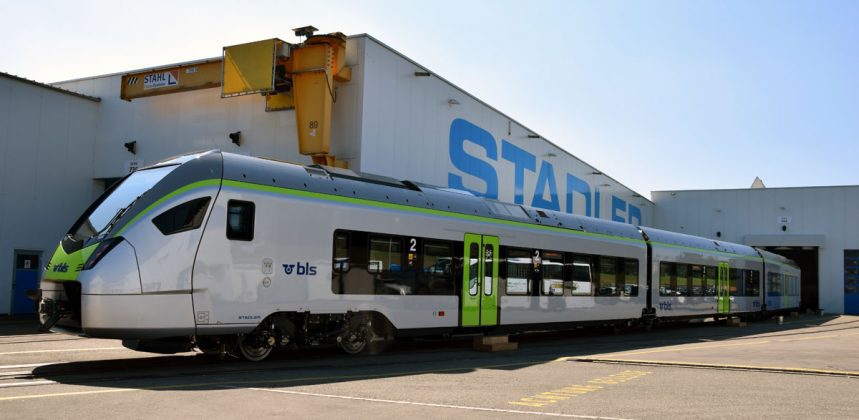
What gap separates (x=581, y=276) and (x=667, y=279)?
19.6ft

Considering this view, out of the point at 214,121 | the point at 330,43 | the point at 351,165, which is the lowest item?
the point at 351,165

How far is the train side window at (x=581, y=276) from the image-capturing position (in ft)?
63.6

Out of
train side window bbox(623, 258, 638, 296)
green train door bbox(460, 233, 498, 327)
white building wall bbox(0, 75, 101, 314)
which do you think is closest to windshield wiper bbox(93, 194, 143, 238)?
green train door bbox(460, 233, 498, 327)

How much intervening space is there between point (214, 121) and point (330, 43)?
5466mm

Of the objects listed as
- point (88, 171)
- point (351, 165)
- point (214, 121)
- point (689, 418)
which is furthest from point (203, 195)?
point (88, 171)

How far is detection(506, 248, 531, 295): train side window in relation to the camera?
16938mm

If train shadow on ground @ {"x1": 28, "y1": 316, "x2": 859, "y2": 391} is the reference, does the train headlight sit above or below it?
above

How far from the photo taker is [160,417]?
7.07m

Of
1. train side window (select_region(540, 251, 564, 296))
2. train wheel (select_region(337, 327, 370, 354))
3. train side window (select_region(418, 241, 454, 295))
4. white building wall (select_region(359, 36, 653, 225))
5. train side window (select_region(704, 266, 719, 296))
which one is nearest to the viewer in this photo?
A: train wheel (select_region(337, 327, 370, 354))

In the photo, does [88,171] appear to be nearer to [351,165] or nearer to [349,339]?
[351,165]

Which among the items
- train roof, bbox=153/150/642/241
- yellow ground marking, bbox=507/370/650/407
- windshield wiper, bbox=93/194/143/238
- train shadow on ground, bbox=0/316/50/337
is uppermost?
train roof, bbox=153/150/642/241

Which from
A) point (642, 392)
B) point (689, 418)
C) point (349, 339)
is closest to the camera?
point (689, 418)

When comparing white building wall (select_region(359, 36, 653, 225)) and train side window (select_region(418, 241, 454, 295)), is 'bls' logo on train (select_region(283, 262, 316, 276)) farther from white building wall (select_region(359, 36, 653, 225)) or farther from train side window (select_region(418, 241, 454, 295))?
white building wall (select_region(359, 36, 653, 225))

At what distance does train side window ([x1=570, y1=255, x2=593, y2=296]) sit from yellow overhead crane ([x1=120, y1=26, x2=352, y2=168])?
6.99m
